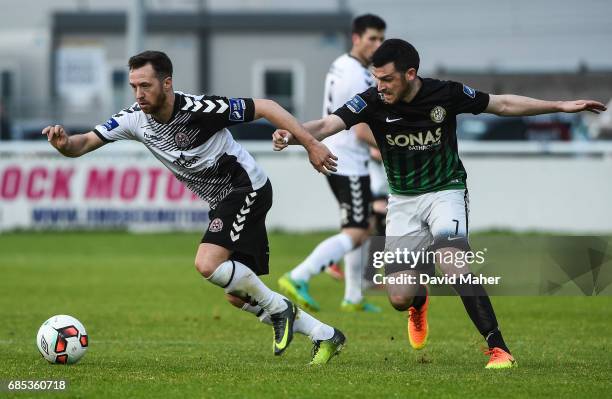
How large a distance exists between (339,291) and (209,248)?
603 centimetres

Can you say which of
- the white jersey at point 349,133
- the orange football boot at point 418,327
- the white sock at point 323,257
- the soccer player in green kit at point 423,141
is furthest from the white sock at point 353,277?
the soccer player in green kit at point 423,141

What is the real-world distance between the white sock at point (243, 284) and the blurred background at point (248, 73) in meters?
12.8

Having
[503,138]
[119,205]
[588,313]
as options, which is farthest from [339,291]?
[503,138]

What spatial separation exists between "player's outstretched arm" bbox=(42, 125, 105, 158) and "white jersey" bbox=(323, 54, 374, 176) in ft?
12.9

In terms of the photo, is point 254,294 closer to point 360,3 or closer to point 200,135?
point 200,135

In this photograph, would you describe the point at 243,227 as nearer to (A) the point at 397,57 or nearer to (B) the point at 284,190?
(A) the point at 397,57

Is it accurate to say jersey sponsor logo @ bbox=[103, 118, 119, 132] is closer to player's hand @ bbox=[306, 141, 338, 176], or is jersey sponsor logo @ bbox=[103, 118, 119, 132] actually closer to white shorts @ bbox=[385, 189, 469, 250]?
player's hand @ bbox=[306, 141, 338, 176]

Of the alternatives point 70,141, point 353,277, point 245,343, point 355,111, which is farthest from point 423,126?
point 353,277

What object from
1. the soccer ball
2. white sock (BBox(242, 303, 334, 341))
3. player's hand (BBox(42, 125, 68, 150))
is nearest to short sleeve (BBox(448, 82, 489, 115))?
white sock (BBox(242, 303, 334, 341))

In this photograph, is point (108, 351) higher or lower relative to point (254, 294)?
lower

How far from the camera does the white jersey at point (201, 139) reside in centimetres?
805

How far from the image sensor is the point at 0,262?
17.1 metres

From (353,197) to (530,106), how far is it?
380 centimetres

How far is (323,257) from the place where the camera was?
11641mm
